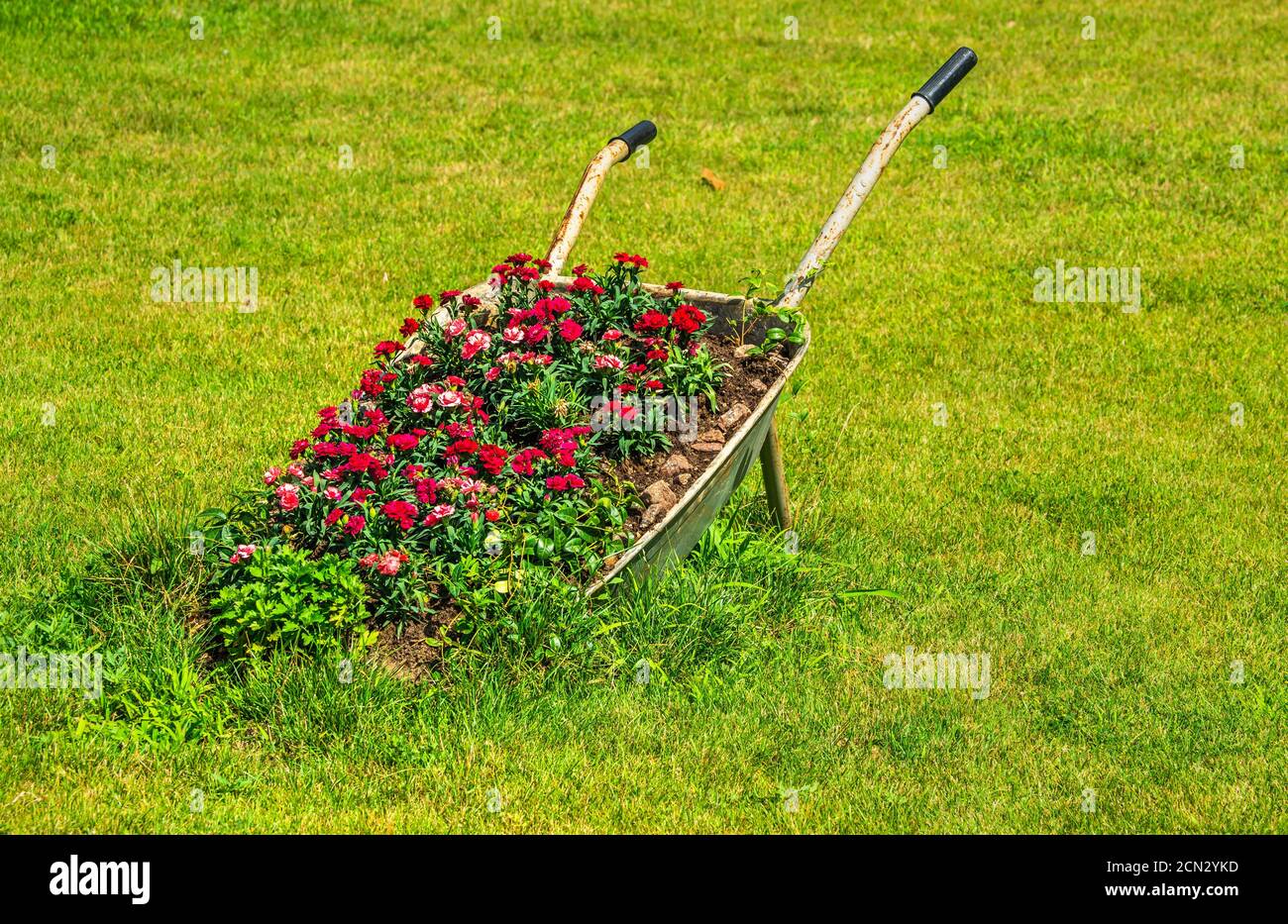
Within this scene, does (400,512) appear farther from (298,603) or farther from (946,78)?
(946,78)

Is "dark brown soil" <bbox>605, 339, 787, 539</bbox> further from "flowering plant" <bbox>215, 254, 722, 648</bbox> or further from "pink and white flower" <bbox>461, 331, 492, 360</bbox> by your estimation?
"pink and white flower" <bbox>461, 331, 492, 360</bbox>

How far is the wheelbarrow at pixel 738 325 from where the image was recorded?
4.73 m

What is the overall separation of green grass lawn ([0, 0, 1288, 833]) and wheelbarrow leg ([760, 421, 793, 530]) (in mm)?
148

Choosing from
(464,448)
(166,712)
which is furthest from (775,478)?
(166,712)

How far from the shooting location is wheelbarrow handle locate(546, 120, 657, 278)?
583 cm

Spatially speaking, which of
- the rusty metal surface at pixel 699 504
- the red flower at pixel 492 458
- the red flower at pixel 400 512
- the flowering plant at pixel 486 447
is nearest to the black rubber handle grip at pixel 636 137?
the flowering plant at pixel 486 447

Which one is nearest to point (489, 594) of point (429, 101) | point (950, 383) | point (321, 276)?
point (950, 383)

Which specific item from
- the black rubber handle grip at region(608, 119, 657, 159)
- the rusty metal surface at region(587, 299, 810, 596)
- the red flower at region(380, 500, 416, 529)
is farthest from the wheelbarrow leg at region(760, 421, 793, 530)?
the red flower at region(380, 500, 416, 529)

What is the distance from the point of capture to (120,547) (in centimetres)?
504

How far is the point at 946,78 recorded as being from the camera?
571cm

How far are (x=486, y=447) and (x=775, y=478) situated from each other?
1.46 meters

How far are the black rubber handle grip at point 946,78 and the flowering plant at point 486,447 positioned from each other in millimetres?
1264

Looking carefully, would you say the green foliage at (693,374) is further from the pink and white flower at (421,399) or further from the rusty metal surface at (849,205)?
the pink and white flower at (421,399)
